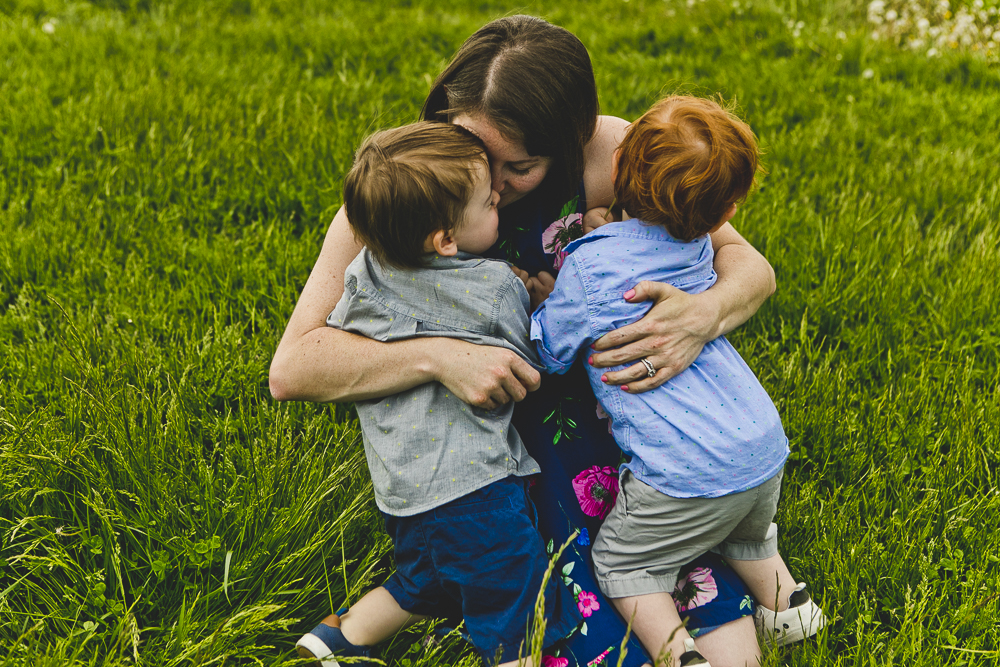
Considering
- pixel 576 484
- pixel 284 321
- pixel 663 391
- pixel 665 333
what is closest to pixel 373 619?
pixel 576 484

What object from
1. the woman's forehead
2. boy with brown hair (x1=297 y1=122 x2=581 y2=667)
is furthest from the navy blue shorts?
the woman's forehead

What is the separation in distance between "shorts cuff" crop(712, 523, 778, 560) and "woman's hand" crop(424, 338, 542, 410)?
0.80m

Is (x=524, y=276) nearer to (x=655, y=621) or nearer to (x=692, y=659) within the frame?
(x=655, y=621)

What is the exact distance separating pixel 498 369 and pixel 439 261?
0.34 metres

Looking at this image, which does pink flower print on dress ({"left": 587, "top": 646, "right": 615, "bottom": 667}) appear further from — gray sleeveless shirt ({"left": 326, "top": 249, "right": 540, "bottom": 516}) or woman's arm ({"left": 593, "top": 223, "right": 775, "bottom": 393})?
woman's arm ({"left": 593, "top": 223, "right": 775, "bottom": 393})

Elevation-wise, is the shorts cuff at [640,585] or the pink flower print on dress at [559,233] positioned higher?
the pink flower print on dress at [559,233]

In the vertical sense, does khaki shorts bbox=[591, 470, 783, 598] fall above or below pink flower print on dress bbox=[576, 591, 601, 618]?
above

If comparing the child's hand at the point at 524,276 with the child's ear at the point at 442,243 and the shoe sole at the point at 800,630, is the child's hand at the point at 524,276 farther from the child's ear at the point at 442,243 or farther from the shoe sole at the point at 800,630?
the shoe sole at the point at 800,630

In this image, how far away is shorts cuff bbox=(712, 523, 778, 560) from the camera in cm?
208

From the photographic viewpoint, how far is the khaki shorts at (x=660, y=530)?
187 centimetres

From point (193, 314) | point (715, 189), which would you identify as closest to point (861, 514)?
point (715, 189)

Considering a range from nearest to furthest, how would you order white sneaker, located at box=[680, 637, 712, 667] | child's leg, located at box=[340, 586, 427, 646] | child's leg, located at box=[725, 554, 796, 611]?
white sneaker, located at box=[680, 637, 712, 667] < child's leg, located at box=[340, 586, 427, 646] < child's leg, located at box=[725, 554, 796, 611]

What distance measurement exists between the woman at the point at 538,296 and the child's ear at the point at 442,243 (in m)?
0.24

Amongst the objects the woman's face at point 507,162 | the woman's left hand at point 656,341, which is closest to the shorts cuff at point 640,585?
the woman's left hand at point 656,341
